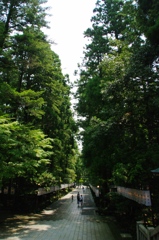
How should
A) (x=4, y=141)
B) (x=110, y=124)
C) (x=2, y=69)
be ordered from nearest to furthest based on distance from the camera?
(x=4, y=141) < (x=110, y=124) < (x=2, y=69)

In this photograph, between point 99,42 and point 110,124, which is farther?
point 99,42

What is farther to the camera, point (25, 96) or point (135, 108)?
point (25, 96)

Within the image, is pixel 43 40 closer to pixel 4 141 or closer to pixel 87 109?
pixel 87 109

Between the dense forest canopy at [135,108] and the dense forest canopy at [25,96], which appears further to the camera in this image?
the dense forest canopy at [25,96]

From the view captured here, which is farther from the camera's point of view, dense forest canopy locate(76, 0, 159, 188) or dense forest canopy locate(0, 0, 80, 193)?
dense forest canopy locate(0, 0, 80, 193)

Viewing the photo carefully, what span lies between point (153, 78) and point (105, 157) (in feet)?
23.0

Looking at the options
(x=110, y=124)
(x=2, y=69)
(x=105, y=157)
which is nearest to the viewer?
(x=110, y=124)

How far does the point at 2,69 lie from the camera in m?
13.7

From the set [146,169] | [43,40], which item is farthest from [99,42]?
[146,169]

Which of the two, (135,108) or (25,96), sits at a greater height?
(25,96)

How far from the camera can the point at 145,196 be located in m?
6.91

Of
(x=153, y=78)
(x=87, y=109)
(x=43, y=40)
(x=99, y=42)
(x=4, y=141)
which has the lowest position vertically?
(x=4, y=141)

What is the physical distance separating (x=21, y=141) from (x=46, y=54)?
7.64 meters

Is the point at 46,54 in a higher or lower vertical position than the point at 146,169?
higher
